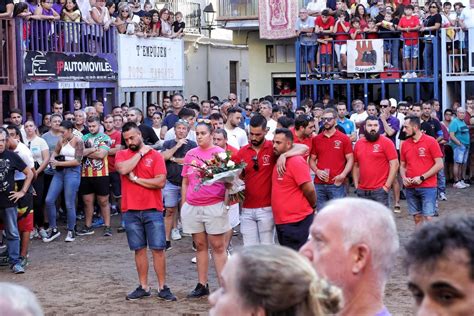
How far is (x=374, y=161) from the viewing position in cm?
1227

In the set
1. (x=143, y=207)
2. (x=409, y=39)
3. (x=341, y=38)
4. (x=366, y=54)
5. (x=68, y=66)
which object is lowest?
(x=143, y=207)

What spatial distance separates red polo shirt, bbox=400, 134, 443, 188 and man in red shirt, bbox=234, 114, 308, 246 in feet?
8.65

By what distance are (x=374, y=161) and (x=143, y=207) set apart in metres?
3.60

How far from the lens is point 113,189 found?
15.9 meters

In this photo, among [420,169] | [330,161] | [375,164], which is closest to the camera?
[420,169]

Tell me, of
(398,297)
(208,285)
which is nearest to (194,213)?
(208,285)

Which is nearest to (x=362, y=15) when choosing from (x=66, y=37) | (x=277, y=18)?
(x=277, y=18)

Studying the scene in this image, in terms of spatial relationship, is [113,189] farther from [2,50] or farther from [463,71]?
[463,71]

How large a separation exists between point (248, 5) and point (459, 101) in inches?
435

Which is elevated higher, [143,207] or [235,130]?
[235,130]

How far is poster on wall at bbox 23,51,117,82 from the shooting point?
672 inches

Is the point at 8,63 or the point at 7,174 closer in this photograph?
the point at 7,174

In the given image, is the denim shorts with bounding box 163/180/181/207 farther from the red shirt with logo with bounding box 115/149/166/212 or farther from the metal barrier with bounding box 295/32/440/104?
the metal barrier with bounding box 295/32/440/104

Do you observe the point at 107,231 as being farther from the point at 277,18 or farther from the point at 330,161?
the point at 277,18
